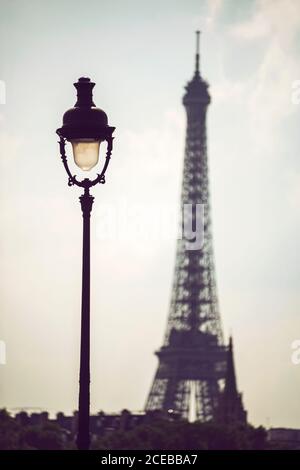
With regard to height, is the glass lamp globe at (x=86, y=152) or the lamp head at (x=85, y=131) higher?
the lamp head at (x=85, y=131)

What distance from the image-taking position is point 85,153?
4866 centimetres

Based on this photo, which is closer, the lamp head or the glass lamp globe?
the glass lamp globe

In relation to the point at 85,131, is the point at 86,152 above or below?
below

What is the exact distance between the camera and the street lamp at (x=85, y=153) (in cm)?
4809

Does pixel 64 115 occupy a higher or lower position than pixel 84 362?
higher

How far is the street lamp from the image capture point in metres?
48.1

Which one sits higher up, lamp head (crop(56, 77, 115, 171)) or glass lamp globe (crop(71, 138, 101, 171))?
lamp head (crop(56, 77, 115, 171))

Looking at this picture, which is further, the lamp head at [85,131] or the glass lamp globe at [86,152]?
the lamp head at [85,131]
